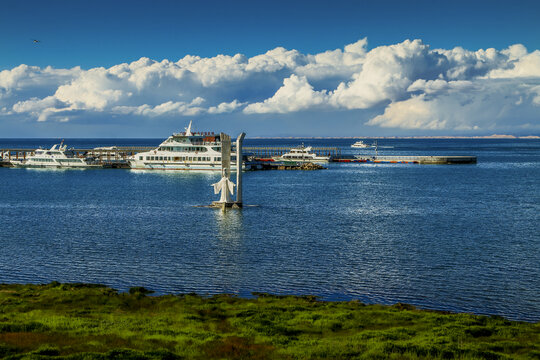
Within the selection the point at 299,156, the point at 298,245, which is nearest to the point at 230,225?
the point at 298,245

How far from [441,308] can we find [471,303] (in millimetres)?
1697

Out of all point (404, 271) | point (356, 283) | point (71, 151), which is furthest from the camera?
point (71, 151)

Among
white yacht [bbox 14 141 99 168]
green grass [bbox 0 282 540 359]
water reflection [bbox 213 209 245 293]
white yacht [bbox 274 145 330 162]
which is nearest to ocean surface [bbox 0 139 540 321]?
water reflection [bbox 213 209 245 293]

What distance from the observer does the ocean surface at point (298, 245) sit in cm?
2856

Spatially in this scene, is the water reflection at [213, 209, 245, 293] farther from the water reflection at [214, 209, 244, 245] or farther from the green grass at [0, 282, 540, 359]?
the green grass at [0, 282, 540, 359]

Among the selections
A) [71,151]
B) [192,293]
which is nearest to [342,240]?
[192,293]

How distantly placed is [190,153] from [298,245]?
81372 mm

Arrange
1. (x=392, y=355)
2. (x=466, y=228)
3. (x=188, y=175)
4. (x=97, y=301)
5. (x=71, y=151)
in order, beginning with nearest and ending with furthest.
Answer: (x=392, y=355) < (x=97, y=301) < (x=466, y=228) < (x=188, y=175) < (x=71, y=151)

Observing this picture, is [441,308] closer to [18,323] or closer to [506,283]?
[506,283]

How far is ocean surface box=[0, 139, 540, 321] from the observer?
93.7 feet

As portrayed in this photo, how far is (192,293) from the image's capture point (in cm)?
2723

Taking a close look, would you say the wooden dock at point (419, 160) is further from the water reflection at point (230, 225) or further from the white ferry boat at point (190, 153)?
the water reflection at point (230, 225)

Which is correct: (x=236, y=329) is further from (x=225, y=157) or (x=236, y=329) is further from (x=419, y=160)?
(x=419, y=160)

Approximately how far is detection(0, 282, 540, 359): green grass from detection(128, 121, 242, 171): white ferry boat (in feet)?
294
